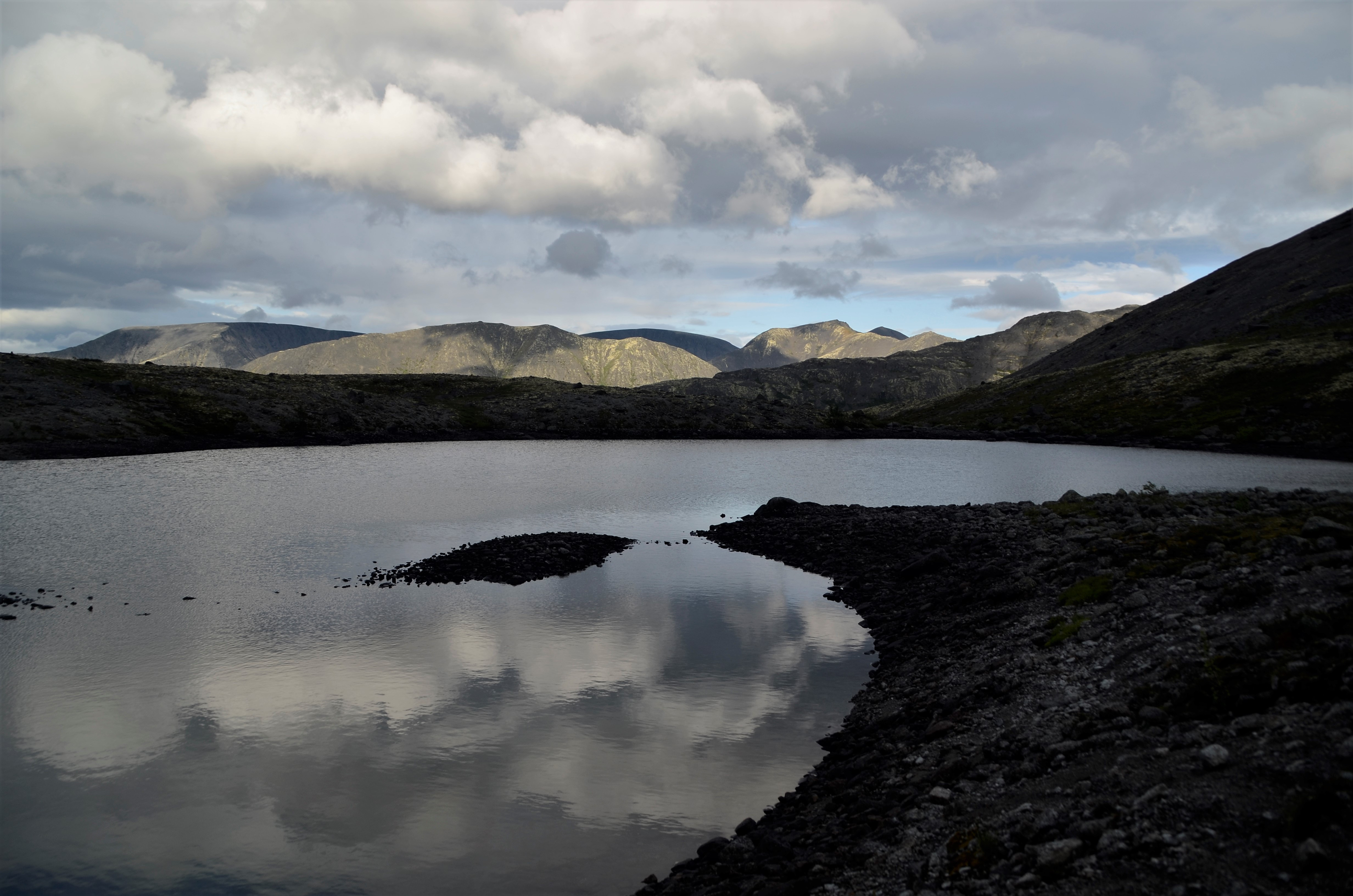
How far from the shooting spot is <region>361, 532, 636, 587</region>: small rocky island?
153 ft

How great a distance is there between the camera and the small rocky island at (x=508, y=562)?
153 ft

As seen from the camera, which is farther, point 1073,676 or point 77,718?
point 77,718

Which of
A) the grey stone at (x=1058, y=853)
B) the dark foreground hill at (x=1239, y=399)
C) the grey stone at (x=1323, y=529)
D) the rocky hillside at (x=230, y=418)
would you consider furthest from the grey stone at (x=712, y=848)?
the dark foreground hill at (x=1239, y=399)

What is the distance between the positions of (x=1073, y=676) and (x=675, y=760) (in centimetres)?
1221

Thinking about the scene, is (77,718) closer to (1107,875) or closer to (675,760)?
(675,760)

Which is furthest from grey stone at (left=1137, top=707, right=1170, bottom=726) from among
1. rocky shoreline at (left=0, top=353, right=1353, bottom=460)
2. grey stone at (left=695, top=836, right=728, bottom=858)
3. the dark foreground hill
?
the dark foreground hill

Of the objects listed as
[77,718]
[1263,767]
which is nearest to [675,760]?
[1263,767]

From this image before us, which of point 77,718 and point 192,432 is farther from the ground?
point 192,432

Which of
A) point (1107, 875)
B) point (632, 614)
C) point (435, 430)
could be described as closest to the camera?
point (1107, 875)

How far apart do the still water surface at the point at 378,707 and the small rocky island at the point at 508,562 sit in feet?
5.78

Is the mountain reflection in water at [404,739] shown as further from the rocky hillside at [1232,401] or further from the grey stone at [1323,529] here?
the rocky hillside at [1232,401]

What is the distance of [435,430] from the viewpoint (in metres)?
179

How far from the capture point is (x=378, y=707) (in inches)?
1101

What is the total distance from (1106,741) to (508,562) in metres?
38.5
